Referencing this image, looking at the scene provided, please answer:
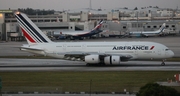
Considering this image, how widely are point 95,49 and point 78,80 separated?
16983mm

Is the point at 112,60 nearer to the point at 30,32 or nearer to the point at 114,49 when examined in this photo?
the point at 114,49

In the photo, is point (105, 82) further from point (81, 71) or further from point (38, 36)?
point (38, 36)

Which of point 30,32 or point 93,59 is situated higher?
point 30,32

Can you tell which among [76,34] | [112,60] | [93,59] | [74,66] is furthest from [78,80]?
[76,34]

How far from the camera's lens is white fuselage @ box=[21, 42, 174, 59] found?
56.3 metres

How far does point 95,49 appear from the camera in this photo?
5806cm

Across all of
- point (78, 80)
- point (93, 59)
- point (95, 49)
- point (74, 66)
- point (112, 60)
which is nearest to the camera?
point (78, 80)

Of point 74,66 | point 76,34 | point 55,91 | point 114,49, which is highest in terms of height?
point 76,34

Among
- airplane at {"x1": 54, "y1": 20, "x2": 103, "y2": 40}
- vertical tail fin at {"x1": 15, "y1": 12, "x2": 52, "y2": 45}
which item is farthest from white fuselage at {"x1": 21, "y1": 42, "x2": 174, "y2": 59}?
airplane at {"x1": 54, "y1": 20, "x2": 103, "y2": 40}

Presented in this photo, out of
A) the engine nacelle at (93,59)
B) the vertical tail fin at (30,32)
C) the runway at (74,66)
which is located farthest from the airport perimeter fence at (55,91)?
the vertical tail fin at (30,32)

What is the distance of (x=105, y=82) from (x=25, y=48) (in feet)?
71.8

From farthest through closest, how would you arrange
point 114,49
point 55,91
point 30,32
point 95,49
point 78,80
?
point 30,32, point 95,49, point 114,49, point 78,80, point 55,91

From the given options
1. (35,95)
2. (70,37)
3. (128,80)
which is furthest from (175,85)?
(70,37)

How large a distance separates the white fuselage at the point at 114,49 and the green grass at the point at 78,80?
8930 mm
